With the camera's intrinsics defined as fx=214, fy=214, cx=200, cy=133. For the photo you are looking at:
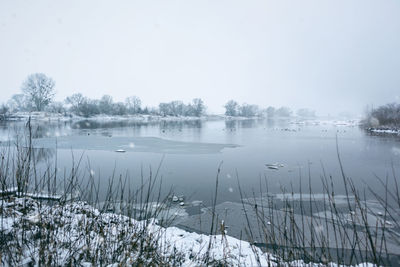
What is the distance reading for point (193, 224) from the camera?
562 centimetres

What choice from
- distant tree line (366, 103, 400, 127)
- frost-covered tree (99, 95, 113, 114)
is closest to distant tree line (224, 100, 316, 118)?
frost-covered tree (99, 95, 113, 114)

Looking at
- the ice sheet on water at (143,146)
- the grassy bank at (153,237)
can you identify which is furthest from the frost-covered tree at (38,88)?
the grassy bank at (153,237)

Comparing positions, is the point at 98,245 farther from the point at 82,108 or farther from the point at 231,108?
the point at 231,108

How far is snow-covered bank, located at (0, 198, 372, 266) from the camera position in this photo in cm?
276

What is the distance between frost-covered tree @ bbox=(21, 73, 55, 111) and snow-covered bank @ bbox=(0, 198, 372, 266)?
8004 cm

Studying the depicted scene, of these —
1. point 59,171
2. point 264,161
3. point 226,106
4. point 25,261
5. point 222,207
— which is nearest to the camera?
point 25,261

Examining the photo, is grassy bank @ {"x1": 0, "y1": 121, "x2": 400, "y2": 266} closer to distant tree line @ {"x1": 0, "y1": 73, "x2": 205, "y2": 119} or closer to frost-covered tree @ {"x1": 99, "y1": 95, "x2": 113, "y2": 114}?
distant tree line @ {"x1": 0, "y1": 73, "x2": 205, "y2": 119}

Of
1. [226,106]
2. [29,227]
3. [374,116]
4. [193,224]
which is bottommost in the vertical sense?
[193,224]

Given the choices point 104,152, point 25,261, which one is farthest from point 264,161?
point 25,261

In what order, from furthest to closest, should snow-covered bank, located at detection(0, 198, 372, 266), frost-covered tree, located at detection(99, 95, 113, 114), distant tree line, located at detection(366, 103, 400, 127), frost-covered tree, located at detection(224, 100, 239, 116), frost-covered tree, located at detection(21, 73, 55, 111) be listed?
frost-covered tree, located at detection(224, 100, 239, 116)
frost-covered tree, located at detection(99, 95, 113, 114)
frost-covered tree, located at detection(21, 73, 55, 111)
distant tree line, located at detection(366, 103, 400, 127)
snow-covered bank, located at detection(0, 198, 372, 266)

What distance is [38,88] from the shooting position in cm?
6850

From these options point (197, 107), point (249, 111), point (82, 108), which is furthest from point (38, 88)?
point (249, 111)

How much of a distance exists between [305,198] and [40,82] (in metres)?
83.7

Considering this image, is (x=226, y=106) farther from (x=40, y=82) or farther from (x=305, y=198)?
(x=305, y=198)
